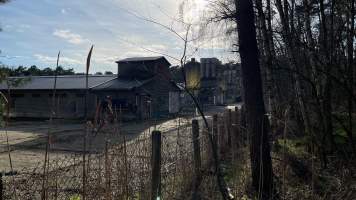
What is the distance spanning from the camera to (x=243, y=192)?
16.8 feet

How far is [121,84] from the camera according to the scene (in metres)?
30.7

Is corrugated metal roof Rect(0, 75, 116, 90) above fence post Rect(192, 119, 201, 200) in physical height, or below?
above

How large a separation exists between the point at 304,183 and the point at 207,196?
190cm

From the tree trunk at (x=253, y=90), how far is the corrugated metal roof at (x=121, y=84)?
23.1 metres

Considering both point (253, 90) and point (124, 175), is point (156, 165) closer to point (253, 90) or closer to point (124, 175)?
point (124, 175)

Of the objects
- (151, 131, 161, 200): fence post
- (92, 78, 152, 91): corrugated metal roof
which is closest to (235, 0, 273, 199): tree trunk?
(151, 131, 161, 200): fence post

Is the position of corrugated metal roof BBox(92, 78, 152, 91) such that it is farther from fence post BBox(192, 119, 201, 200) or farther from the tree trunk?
the tree trunk

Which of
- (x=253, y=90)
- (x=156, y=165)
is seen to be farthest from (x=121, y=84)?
(x=156, y=165)

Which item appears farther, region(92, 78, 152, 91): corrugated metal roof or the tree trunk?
region(92, 78, 152, 91): corrugated metal roof

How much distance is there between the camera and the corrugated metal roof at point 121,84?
29.4 m

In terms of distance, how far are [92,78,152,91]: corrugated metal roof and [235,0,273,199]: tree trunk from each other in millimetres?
23102

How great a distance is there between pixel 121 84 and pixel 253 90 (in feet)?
85.1

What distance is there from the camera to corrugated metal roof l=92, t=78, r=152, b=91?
1156 inches

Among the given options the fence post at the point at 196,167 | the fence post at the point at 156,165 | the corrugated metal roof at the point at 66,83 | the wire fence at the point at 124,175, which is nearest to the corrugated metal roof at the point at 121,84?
the corrugated metal roof at the point at 66,83
